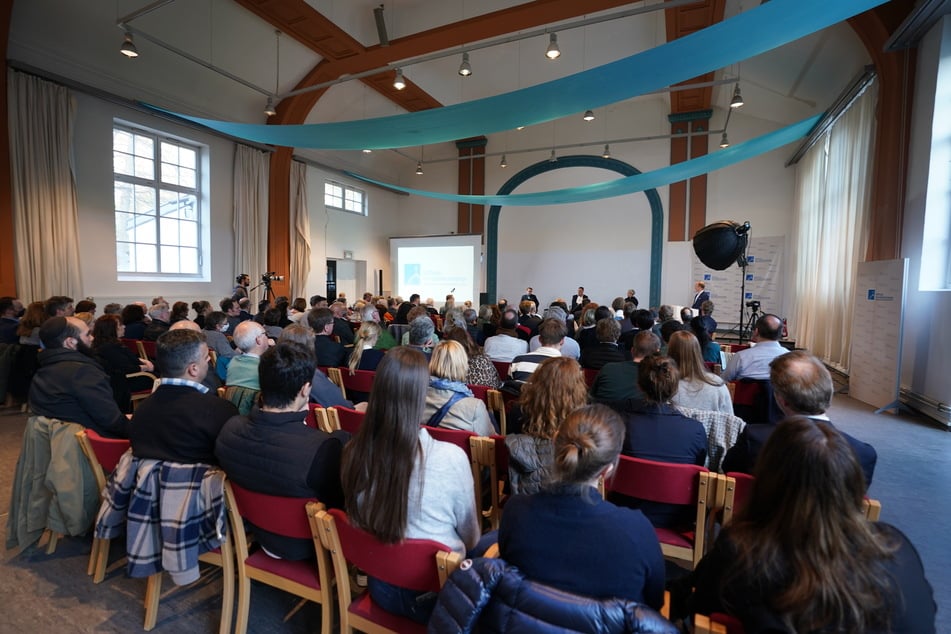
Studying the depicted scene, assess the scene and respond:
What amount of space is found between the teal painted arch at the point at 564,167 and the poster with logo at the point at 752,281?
2.89ft

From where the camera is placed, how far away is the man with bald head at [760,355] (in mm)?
3029

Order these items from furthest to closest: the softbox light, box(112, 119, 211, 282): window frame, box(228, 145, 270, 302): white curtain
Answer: box(228, 145, 270, 302): white curtain
box(112, 119, 211, 282): window frame
the softbox light

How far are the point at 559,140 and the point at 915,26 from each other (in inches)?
326

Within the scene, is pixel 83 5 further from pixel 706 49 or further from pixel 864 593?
pixel 864 593

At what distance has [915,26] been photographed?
4641 mm

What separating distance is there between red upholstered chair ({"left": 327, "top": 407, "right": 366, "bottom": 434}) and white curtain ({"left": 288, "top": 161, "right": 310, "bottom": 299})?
880 centimetres

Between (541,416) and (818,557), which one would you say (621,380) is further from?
(818,557)

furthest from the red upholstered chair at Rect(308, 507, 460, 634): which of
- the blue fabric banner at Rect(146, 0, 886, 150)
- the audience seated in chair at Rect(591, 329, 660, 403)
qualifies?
the blue fabric banner at Rect(146, 0, 886, 150)

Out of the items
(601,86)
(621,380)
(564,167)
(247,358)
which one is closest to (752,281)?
(564,167)

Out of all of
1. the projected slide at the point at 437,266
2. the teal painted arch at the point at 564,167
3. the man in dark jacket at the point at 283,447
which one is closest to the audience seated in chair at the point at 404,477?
the man in dark jacket at the point at 283,447

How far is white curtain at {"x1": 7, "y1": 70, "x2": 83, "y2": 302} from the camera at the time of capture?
6.06m

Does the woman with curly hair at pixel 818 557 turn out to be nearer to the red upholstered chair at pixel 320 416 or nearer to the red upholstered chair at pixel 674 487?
the red upholstered chair at pixel 674 487

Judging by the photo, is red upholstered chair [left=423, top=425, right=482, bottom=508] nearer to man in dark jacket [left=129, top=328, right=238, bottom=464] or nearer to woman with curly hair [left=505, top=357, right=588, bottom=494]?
woman with curly hair [left=505, top=357, right=588, bottom=494]

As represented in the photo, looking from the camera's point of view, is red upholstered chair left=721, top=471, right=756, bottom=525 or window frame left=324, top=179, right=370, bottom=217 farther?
window frame left=324, top=179, right=370, bottom=217
